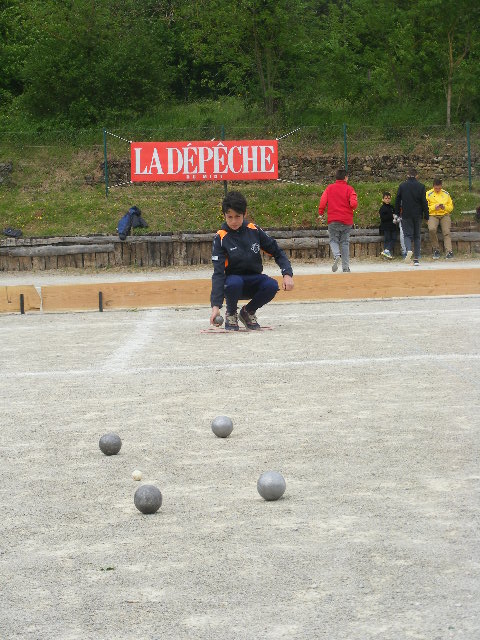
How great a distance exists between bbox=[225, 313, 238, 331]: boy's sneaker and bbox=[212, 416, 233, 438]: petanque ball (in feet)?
19.1

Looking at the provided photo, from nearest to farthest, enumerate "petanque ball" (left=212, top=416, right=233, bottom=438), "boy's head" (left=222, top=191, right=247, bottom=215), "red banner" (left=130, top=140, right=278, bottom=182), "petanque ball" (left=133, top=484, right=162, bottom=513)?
"petanque ball" (left=133, top=484, right=162, bottom=513) < "petanque ball" (left=212, top=416, right=233, bottom=438) < "boy's head" (left=222, top=191, right=247, bottom=215) < "red banner" (left=130, top=140, right=278, bottom=182)

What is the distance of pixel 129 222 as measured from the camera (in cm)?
2348

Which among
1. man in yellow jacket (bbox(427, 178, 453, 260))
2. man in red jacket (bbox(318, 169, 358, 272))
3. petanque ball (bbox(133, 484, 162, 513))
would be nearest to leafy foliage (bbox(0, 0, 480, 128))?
man in yellow jacket (bbox(427, 178, 453, 260))

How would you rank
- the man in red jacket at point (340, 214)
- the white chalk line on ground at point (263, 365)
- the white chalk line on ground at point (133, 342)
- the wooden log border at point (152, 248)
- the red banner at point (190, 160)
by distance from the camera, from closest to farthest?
the white chalk line on ground at point (263, 365)
the white chalk line on ground at point (133, 342)
the man in red jacket at point (340, 214)
the wooden log border at point (152, 248)
the red banner at point (190, 160)

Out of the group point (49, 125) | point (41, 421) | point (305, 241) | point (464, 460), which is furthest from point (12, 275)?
point (464, 460)

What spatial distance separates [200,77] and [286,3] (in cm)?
703

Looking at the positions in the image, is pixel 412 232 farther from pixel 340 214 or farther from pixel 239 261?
pixel 239 261

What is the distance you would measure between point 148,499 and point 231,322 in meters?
7.58

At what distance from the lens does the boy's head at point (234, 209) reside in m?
11.8

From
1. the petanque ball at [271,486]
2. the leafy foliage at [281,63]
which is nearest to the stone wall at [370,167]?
the leafy foliage at [281,63]

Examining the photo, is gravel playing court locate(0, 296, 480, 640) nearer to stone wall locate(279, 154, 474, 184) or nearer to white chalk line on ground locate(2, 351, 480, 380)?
white chalk line on ground locate(2, 351, 480, 380)

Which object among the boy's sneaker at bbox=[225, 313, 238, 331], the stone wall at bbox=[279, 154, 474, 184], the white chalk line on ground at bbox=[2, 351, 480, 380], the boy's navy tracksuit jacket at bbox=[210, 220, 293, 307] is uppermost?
the stone wall at bbox=[279, 154, 474, 184]

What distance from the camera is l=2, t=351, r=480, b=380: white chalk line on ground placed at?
382 inches

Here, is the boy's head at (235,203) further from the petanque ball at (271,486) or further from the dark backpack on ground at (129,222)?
the dark backpack on ground at (129,222)
